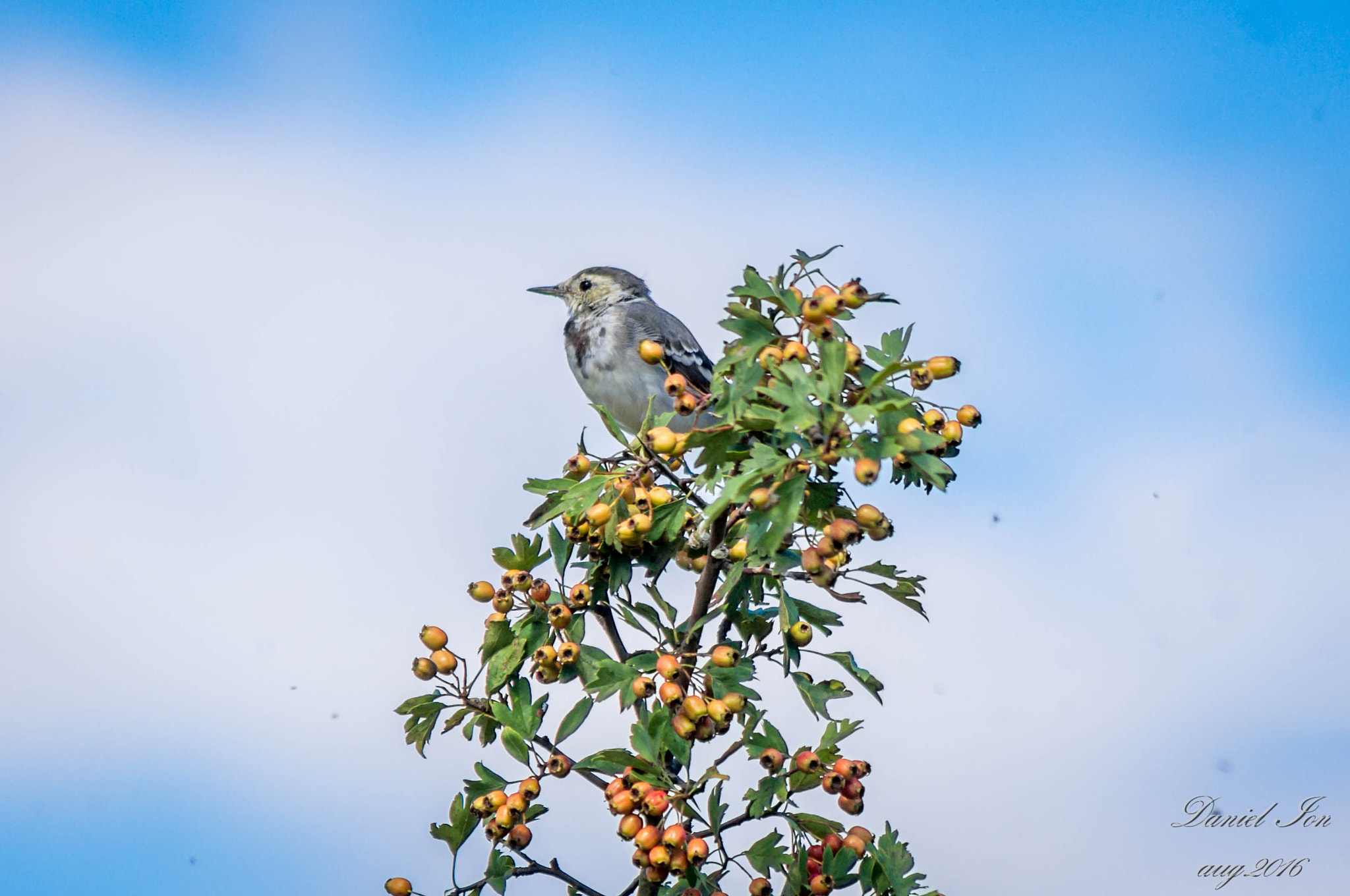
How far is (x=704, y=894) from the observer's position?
11.0ft

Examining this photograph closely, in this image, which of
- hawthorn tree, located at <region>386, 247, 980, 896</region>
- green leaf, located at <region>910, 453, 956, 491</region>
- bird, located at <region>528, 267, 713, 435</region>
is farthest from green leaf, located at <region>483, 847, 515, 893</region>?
bird, located at <region>528, 267, 713, 435</region>

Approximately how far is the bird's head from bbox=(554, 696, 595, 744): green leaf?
5.29 meters

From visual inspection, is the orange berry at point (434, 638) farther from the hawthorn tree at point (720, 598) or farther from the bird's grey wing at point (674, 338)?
the bird's grey wing at point (674, 338)

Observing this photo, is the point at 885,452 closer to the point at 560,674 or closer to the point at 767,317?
the point at 767,317

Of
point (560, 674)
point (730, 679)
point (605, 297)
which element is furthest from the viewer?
point (605, 297)

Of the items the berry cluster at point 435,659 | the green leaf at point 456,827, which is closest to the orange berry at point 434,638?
the berry cluster at point 435,659

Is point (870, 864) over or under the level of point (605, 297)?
under

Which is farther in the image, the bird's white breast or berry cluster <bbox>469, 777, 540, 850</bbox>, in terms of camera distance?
the bird's white breast

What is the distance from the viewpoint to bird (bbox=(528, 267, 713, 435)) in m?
7.50

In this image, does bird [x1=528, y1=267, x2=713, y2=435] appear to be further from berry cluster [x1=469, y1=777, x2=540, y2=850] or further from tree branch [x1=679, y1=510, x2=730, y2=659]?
berry cluster [x1=469, y1=777, x2=540, y2=850]

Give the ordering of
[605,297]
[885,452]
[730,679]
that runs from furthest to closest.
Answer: [605,297]
[730,679]
[885,452]

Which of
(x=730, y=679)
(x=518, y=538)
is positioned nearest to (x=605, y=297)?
(x=518, y=538)

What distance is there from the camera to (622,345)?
301 inches

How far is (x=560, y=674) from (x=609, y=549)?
0.42m
